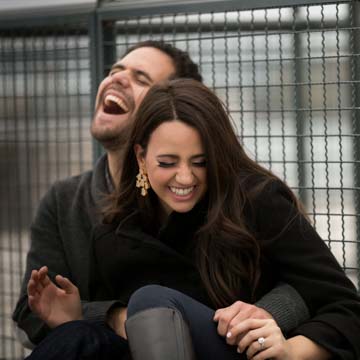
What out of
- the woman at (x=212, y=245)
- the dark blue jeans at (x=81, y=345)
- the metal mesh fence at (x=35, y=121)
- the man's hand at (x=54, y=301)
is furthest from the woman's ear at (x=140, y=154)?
the metal mesh fence at (x=35, y=121)

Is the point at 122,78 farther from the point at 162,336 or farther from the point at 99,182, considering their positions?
the point at 162,336

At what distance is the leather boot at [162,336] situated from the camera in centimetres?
222

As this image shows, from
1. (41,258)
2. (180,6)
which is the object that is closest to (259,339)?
(41,258)

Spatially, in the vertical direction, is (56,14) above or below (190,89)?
above

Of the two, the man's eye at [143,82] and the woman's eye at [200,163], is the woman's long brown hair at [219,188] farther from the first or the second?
the man's eye at [143,82]

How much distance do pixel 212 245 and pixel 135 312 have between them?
1.20ft

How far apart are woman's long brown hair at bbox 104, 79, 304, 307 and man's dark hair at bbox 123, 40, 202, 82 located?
0.57 m

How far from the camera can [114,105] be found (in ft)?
10.3

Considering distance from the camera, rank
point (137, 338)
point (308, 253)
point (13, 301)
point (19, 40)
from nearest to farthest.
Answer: point (137, 338), point (308, 253), point (19, 40), point (13, 301)

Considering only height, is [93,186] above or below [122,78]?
below

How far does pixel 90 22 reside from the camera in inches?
137

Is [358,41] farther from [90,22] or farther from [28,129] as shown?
[28,129]

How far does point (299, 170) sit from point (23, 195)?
4.14ft

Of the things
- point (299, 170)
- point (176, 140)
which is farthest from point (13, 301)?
point (176, 140)
